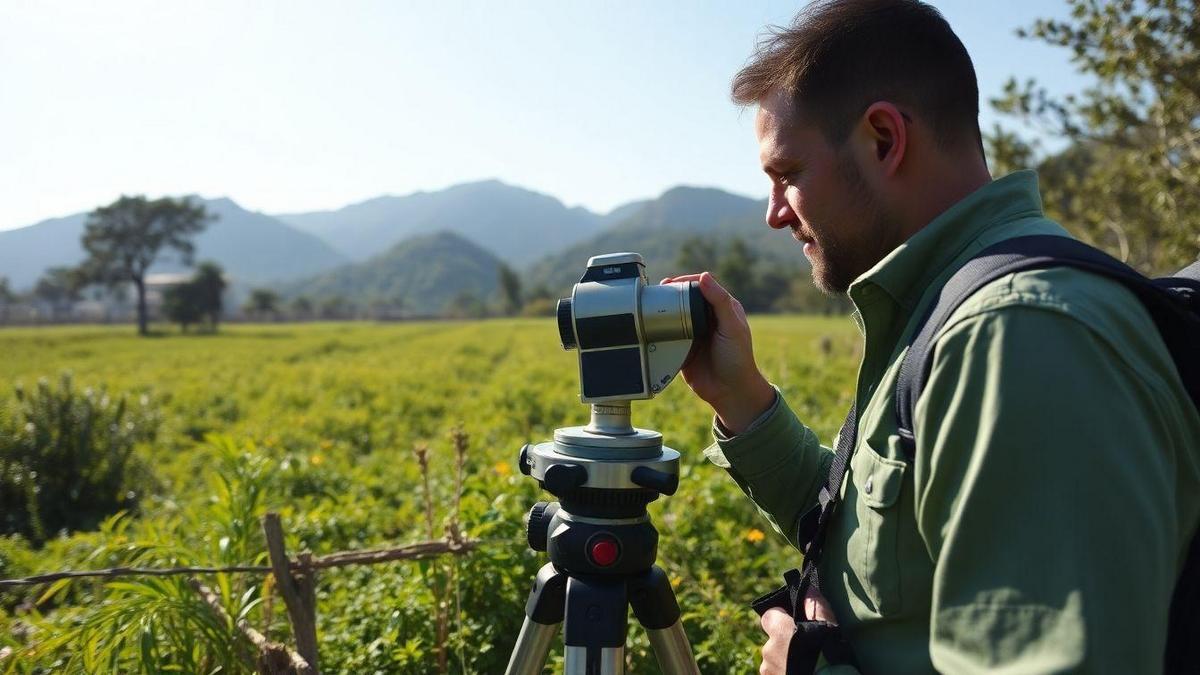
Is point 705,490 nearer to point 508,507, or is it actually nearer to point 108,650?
point 508,507

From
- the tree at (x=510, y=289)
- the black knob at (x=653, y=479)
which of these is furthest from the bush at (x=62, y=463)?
the tree at (x=510, y=289)

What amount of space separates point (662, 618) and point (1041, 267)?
1.02 metres

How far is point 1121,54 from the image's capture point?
5.59m

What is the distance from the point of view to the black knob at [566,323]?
1.48m

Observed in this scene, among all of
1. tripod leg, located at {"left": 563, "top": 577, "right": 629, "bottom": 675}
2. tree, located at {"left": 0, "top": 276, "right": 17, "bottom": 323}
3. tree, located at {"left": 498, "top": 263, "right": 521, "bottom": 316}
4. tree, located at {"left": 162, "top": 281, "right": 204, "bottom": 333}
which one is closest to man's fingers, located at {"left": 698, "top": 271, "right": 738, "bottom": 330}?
tripod leg, located at {"left": 563, "top": 577, "right": 629, "bottom": 675}

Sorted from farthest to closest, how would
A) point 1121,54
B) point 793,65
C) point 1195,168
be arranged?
1. point 1195,168
2. point 1121,54
3. point 793,65

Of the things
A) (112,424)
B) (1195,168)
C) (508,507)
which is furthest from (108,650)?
(1195,168)

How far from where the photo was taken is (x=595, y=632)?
4.74ft

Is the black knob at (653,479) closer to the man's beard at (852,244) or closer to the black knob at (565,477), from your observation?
the black knob at (565,477)

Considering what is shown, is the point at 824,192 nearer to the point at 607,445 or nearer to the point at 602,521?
the point at 607,445

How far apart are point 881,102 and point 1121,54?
5.70 m

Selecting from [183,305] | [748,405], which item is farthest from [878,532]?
[183,305]

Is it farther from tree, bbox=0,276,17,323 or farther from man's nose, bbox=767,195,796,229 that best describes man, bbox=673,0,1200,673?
tree, bbox=0,276,17,323

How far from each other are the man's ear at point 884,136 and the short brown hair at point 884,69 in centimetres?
3
